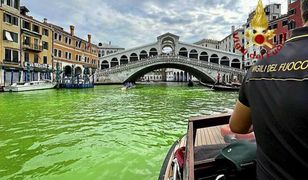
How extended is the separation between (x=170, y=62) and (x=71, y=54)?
13.8m

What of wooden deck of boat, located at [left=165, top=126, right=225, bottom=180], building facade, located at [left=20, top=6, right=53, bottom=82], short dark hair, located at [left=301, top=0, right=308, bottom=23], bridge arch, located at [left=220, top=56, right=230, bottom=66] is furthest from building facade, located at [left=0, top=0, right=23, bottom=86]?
bridge arch, located at [left=220, top=56, right=230, bottom=66]

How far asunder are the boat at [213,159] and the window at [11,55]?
2353 cm

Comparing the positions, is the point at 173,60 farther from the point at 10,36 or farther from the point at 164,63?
the point at 10,36

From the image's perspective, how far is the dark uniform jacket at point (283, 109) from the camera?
97cm

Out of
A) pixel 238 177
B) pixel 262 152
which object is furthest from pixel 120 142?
pixel 262 152

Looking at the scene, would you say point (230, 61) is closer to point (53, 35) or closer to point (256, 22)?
point (53, 35)

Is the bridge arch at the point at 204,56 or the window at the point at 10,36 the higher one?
the bridge arch at the point at 204,56

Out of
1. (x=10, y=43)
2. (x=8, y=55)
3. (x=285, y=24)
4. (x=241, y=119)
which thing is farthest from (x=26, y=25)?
(x=241, y=119)

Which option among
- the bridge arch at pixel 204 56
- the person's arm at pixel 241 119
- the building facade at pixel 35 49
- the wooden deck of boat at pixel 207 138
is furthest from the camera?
the bridge arch at pixel 204 56

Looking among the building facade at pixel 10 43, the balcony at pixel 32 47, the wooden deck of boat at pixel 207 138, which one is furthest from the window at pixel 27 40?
the wooden deck of boat at pixel 207 138

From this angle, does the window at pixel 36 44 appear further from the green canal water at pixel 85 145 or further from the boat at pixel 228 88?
the green canal water at pixel 85 145

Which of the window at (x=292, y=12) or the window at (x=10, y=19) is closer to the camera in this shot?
the window at (x=10, y=19)

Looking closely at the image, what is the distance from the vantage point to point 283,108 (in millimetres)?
1016

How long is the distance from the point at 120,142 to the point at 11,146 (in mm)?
2318
